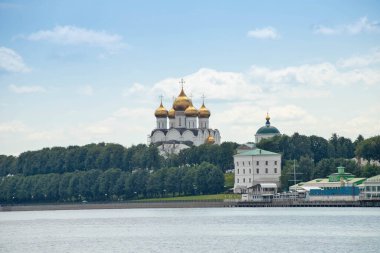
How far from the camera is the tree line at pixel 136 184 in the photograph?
182m

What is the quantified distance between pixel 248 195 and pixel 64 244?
7365cm

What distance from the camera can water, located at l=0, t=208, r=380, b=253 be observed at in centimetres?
9081

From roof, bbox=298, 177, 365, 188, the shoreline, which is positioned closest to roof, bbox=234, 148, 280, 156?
roof, bbox=298, 177, 365, 188

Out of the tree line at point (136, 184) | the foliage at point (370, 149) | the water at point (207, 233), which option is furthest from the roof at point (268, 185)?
the water at point (207, 233)

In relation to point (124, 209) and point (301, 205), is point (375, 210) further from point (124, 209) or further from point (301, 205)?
point (124, 209)

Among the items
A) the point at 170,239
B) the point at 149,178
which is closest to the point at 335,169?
the point at 149,178

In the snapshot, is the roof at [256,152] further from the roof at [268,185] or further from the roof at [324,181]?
the roof at [324,181]

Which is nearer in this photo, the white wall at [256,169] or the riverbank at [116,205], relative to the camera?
the riverbank at [116,205]

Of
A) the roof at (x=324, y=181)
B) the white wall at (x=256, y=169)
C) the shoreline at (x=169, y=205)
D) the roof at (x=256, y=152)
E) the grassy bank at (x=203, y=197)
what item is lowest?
the shoreline at (x=169, y=205)

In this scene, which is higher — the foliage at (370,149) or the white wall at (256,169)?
the foliage at (370,149)

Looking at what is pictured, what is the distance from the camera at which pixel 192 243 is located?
312 feet

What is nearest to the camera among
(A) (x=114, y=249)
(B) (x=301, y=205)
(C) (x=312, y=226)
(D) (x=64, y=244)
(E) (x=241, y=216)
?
(A) (x=114, y=249)

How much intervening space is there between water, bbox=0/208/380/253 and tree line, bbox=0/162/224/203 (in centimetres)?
3854

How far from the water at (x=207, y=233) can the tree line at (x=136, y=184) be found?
38.5 meters
